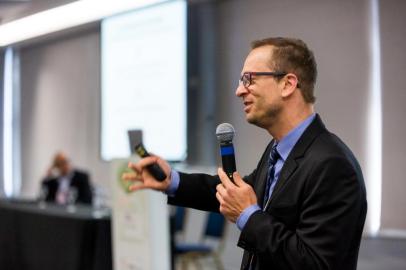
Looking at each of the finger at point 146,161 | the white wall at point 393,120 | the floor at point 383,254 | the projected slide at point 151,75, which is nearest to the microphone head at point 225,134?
the finger at point 146,161

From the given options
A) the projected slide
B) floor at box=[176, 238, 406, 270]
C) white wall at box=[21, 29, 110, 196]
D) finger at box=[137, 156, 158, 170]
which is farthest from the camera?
white wall at box=[21, 29, 110, 196]

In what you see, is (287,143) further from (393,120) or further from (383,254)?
(383,254)

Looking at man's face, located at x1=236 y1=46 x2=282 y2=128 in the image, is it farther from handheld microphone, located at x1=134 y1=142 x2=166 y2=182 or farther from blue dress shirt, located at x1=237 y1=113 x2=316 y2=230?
handheld microphone, located at x1=134 y1=142 x2=166 y2=182

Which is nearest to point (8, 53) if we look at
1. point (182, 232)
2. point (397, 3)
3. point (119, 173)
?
point (182, 232)

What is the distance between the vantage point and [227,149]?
1228 millimetres

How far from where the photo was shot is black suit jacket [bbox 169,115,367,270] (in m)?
1.04

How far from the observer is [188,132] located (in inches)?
175

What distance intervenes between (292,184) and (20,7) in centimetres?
450

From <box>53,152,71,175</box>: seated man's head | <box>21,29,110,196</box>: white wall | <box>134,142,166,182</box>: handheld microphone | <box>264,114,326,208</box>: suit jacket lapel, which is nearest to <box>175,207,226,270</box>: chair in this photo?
<box>53,152,71,175</box>: seated man's head

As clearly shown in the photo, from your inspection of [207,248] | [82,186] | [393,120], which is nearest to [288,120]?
[393,120]

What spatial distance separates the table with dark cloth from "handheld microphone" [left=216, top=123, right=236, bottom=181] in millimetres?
2017

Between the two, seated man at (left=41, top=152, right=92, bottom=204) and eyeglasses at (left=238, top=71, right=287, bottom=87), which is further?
seated man at (left=41, top=152, right=92, bottom=204)

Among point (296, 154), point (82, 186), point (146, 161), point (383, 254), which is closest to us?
point (296, 154)

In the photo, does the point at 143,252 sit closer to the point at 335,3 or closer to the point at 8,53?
the point at 335,3
